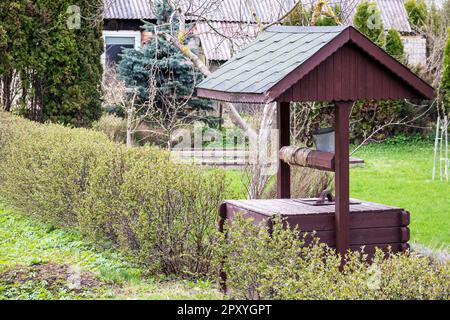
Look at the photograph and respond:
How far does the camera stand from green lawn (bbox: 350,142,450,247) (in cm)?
1043

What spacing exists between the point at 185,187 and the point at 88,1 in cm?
997

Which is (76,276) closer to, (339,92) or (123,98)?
→ (339,92)

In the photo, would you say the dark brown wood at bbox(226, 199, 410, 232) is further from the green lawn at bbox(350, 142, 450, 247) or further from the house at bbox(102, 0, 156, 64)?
the house at bbox(102, 0, 156, 64)

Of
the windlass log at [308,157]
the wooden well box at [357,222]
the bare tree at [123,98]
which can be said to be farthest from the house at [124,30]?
the wooden well box at [357,222]

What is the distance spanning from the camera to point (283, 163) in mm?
7773

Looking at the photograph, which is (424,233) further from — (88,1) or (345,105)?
(88,1)

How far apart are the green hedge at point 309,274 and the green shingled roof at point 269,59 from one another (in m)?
1.12

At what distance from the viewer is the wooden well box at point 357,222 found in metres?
6.53

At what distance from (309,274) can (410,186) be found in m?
9.04

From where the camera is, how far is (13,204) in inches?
456

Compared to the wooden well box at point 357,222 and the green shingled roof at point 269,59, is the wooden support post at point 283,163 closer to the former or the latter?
the green shingled roof at point 269,59

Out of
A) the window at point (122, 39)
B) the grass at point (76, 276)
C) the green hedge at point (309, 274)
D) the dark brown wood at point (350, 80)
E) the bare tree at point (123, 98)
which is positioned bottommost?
the grass at point (76, 276)

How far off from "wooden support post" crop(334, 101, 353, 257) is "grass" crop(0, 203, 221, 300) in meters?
1.03
